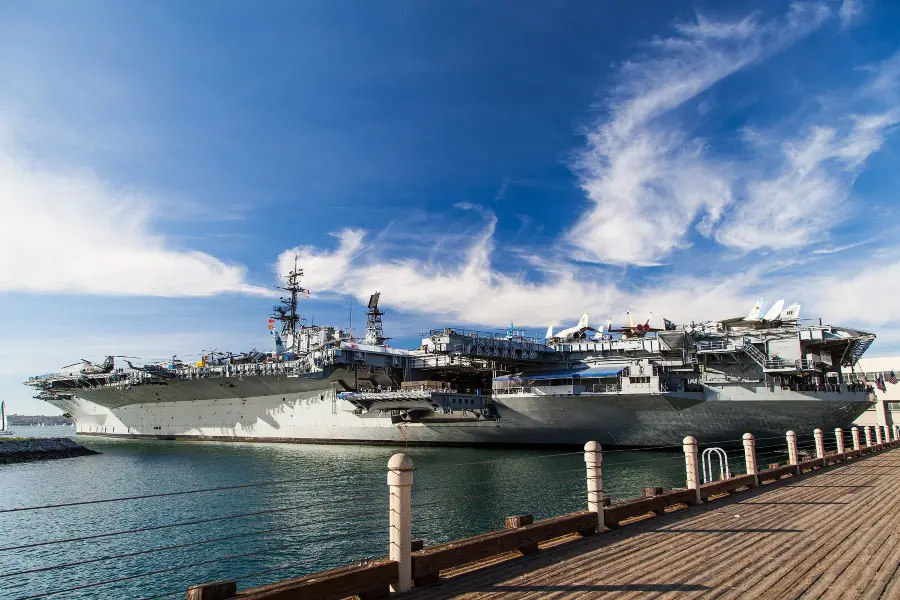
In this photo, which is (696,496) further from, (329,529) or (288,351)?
(288,351)

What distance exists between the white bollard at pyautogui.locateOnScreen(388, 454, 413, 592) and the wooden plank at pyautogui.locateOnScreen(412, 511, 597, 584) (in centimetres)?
16

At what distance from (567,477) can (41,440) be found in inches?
1813

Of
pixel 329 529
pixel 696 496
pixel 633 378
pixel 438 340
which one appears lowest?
pixel 329 529

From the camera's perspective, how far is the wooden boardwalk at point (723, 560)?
5141 mm

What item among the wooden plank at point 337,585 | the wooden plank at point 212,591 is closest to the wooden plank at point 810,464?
the wooden plank at point 337,585

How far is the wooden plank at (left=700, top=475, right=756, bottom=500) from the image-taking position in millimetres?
9875

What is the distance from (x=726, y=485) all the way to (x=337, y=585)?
8.40m

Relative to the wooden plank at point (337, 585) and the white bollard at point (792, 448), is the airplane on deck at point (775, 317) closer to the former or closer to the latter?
the white bollard at point (792, 448)

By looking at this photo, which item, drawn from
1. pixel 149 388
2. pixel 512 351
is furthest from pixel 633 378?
pixel 149 388

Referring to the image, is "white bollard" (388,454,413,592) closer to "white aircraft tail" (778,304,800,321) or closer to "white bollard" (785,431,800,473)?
"white bollard" (785,431,800,473)

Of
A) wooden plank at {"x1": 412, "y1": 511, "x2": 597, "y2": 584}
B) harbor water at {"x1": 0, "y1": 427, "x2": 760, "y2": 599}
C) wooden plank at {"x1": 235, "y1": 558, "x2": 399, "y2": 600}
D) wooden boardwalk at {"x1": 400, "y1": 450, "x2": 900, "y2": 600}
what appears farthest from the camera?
harbor water at {"x1": 0, "y1": 427, "x2": 760, "y2": 599}

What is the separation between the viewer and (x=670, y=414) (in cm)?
3119

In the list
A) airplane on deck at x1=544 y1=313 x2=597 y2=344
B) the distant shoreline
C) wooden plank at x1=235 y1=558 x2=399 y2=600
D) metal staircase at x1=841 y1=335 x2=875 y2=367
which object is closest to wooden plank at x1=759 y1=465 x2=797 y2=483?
wooden plank at x1=235 y1=558 x2=399 y2=600

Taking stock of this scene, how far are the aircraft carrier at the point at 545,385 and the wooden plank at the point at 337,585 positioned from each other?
27234 mm
